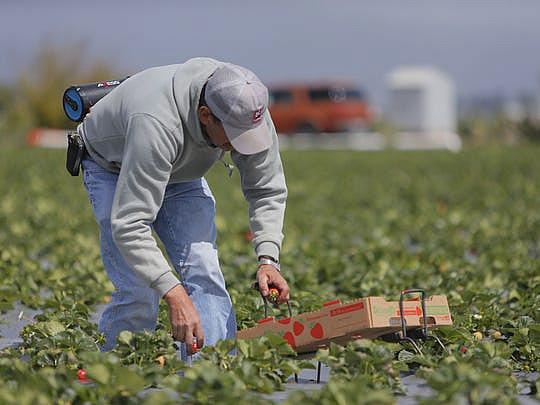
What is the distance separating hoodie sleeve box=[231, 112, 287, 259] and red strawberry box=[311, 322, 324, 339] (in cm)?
35

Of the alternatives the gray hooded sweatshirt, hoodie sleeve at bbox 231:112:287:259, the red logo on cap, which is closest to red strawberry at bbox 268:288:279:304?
hoodie sleeve at bbox 231:112:287:259

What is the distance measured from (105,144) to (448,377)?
5.95ft

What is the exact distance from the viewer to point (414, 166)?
61.4ft

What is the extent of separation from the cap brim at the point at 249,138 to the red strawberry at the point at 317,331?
0.85 m

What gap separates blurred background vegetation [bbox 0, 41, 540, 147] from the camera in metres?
28.4

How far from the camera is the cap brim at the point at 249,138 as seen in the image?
4.42 metres

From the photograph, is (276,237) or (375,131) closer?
(276,237)

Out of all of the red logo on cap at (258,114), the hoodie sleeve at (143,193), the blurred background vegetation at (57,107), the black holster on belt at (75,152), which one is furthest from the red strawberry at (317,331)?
the blurred background vegetation at (57,107)

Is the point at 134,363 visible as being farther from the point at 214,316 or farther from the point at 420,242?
the point at 420,242

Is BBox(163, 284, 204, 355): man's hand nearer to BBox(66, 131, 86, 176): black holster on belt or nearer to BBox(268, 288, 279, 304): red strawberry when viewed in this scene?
BBox(268, 288, 279, 304): red strawberry

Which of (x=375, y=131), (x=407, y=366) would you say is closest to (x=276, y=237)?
(x=407, y=366)

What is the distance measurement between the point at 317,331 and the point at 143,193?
1044 millimetres

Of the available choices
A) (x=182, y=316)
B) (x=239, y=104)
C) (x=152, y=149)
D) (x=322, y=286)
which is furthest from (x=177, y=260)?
(x=322, y=286)

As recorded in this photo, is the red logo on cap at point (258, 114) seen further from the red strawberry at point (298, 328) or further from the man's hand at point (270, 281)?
the red strawberry at point (298, 328)
